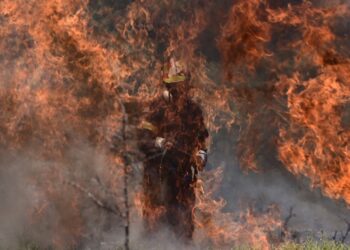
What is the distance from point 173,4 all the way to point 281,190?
6.17 meters

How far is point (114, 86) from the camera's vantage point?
12.3 metres

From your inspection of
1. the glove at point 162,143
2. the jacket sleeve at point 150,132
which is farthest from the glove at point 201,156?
the jacket sleeve at point 150,132

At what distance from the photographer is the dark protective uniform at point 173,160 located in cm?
1012

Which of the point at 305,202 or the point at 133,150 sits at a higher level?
the point at 133,150

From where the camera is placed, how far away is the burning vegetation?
Answer: 11.2m

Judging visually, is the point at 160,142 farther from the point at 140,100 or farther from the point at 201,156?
the point at 140,100

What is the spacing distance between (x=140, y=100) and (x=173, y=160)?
9.17ft

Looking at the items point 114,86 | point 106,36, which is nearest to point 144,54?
point 106,36

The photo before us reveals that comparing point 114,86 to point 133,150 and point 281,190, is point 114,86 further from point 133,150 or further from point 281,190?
point 281,190

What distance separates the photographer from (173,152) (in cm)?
1030

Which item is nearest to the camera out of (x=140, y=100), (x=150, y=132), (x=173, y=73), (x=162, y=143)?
(x=173, y=73)

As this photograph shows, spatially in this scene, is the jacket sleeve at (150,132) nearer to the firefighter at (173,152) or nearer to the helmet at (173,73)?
the firefighter at (173,152)

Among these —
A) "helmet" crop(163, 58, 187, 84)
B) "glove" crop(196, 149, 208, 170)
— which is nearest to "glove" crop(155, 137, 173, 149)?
"glove" crop(196, 149, 208, 170)

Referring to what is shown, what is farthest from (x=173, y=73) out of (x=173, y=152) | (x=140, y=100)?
(x=140, y=100)
